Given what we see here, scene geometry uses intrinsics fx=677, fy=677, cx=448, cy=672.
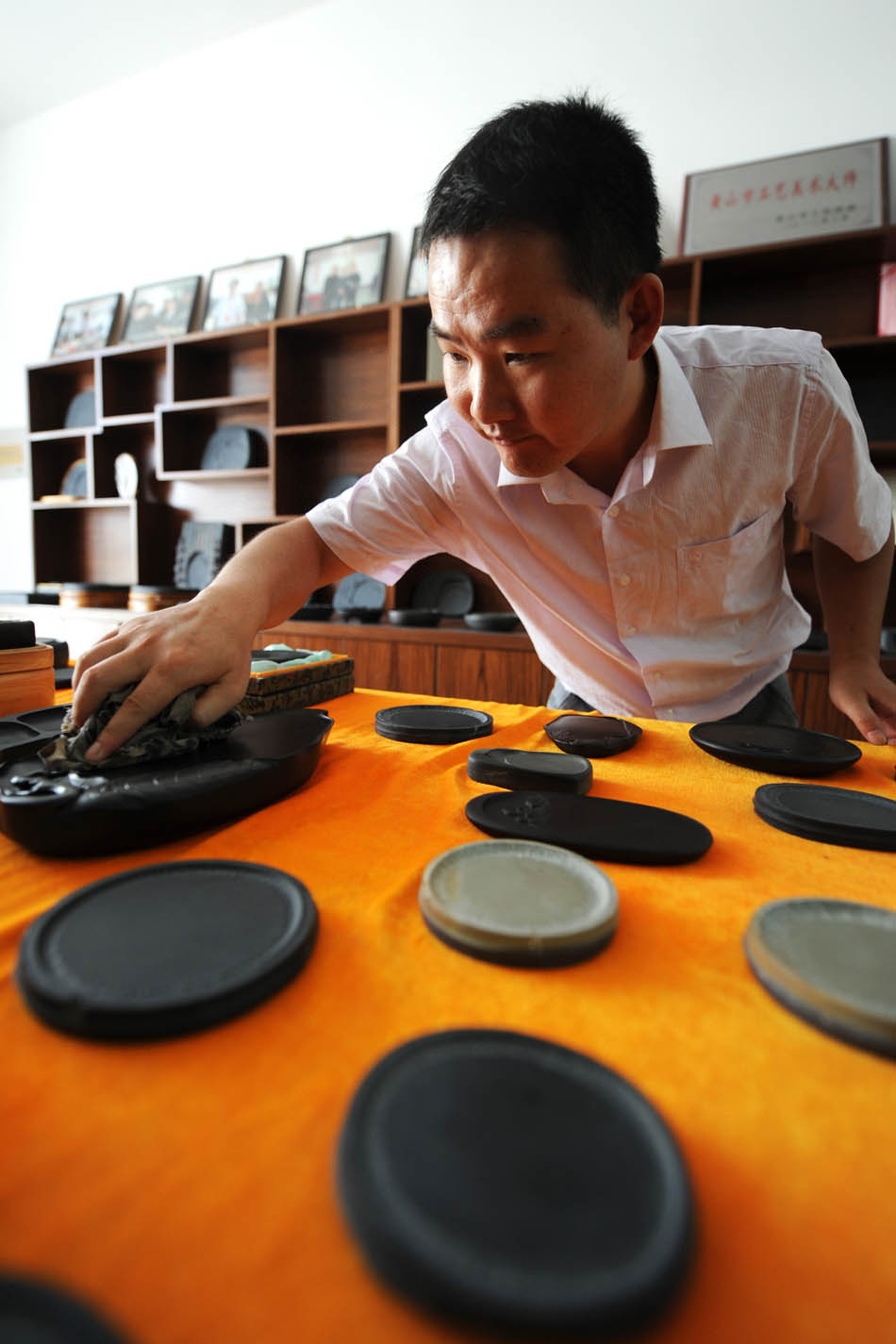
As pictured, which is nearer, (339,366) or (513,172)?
(513,172)

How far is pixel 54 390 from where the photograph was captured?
4.37 metres

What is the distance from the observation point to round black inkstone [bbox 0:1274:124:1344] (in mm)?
212

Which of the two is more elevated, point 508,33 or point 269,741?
point 508,33

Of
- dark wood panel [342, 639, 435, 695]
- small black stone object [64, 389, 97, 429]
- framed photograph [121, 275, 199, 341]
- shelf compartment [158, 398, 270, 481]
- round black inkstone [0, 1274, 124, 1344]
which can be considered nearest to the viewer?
round black inkstone [0, 1274, 124, 1344]

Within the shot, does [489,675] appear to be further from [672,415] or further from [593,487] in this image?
[672,415]

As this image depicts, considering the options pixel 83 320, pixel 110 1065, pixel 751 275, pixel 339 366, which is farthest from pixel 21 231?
pixel 110 1065

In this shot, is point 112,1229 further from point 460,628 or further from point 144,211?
point 144,211

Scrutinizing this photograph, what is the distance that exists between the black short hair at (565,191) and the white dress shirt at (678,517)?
303 mm

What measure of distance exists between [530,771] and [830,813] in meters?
0.30

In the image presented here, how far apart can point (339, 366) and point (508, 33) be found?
1590mm

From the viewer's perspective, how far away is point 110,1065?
34cm

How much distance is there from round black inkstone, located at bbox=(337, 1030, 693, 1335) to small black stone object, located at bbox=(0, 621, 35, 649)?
935mm

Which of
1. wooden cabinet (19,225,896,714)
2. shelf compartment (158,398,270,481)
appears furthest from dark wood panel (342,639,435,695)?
shelf compartment (158,398,270,481)

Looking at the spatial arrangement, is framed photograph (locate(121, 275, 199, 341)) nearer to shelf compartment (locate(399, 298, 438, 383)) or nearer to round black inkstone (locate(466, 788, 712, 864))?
shelf compartment (locate(399, 298, 438, 383))
